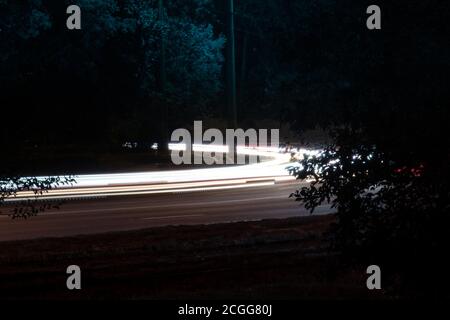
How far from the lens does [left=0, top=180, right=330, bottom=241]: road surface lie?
18.6 m

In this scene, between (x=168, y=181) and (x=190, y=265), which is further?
(x=168, y=181)

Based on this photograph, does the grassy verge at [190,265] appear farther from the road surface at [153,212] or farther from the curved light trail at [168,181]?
the curved light trail at [168,181]

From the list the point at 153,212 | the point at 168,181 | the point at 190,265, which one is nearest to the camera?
the point at 190,265

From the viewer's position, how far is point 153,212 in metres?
21.3

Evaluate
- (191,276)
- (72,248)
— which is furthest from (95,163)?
(191,276)

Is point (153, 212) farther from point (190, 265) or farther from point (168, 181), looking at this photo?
point (190, 265)

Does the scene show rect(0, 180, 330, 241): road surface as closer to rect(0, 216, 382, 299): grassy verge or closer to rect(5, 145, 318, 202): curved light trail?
rect(5, 145, 318, 202): curved light trail

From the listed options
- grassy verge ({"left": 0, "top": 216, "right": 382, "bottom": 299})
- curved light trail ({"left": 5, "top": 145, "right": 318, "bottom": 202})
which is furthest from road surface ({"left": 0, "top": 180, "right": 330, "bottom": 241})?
grassy verge ({"left": 0, "top": 216, "right": 382, "bottom": 299})

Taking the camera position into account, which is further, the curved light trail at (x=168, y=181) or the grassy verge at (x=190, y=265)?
the curved light trail at (x=168, y=181)

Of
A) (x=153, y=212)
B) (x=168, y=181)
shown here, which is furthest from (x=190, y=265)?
(x=168, y=181)

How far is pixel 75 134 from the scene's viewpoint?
11773 millimetres

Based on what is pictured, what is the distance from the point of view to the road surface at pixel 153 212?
18.6 metres

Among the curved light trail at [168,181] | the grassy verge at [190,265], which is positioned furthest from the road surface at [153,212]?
the grassy verge at [190,265]
